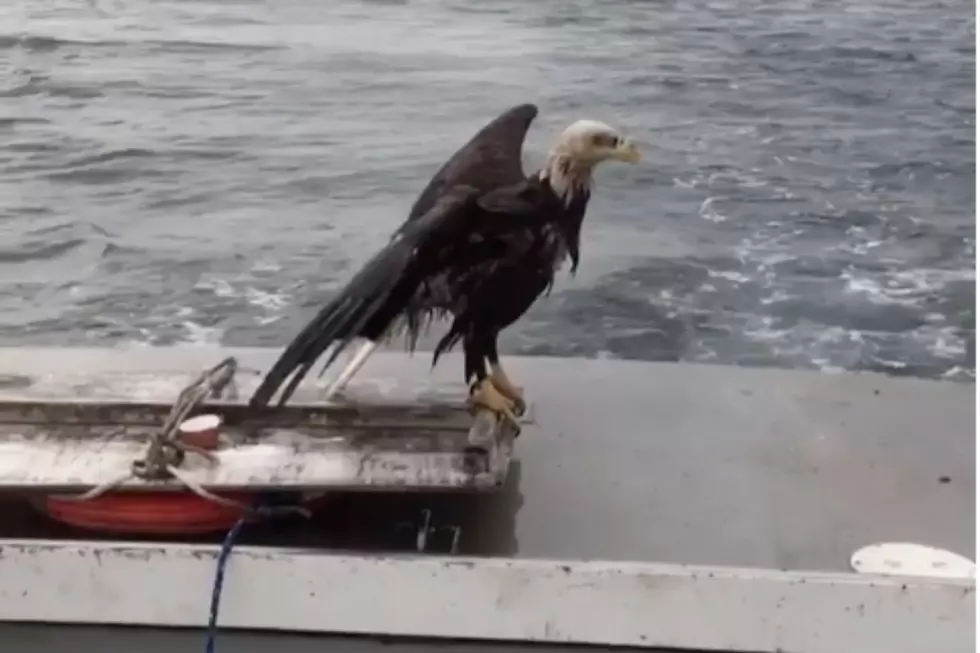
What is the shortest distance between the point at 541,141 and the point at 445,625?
125cm

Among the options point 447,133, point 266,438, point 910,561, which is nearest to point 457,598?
point 266,438

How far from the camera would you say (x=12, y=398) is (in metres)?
1.08

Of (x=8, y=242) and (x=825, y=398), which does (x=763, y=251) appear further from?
(x=8, y=242)

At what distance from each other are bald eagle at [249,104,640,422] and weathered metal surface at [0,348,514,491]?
37 millimetres

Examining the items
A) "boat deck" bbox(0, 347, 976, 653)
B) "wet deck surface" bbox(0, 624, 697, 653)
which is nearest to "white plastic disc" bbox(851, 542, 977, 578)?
"boat deck" bbox(0, 347, 976, 653)

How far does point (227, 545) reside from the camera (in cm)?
89

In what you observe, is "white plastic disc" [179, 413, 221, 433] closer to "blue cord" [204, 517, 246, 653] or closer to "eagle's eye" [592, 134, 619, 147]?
"blue cord" [204, 517, 246, 653]

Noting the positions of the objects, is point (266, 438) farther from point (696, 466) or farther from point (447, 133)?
point (447, 133)

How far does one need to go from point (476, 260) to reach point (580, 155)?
0.14m

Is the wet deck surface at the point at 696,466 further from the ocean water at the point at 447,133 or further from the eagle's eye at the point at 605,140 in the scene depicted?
the ocean water at the point at 447,133

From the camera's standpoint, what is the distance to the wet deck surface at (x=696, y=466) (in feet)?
3.17

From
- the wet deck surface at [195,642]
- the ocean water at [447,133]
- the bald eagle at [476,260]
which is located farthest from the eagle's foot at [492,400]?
the ocean water at [447,133]

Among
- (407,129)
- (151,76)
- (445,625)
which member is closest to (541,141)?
Answer: (407,129)

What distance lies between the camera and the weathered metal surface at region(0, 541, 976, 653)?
866mm
